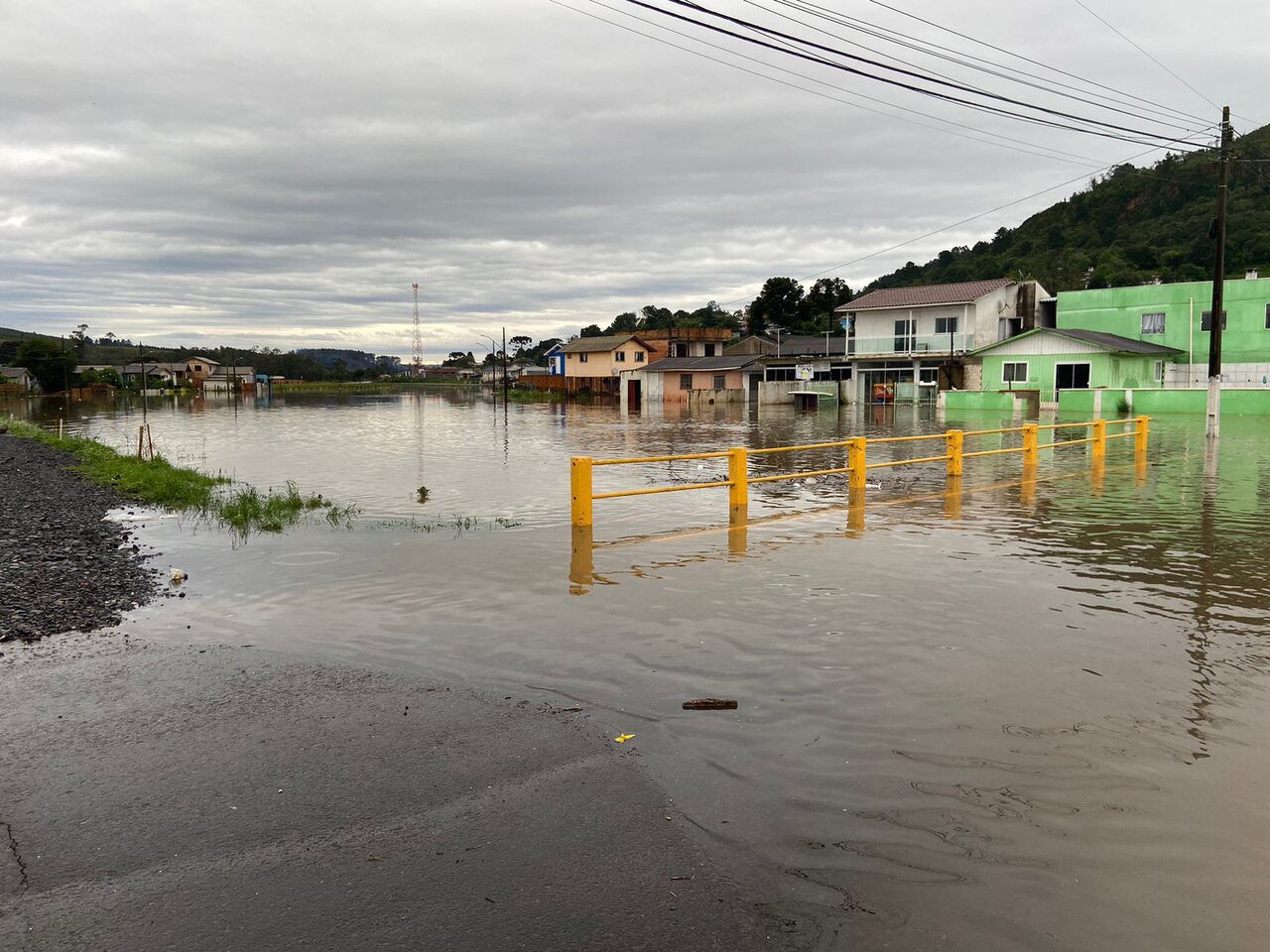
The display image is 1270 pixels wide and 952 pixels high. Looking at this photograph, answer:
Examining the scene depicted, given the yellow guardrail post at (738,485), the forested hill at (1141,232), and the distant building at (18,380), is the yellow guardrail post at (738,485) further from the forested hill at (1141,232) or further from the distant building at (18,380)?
the distant building at (18,380)

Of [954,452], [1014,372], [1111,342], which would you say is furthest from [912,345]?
[954,452]

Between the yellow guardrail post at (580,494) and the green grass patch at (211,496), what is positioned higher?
the yellow guardrail post at (580,494)

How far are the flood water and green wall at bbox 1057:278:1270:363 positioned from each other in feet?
121

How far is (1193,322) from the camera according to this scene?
47.6m

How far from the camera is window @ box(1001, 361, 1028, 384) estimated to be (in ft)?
162

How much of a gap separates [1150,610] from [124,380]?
12286 centimetres

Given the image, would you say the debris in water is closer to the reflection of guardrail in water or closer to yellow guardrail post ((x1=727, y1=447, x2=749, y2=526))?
the reflection of guardrail in water

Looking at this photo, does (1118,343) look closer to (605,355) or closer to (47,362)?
(605,355)

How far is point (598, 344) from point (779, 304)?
2182cm

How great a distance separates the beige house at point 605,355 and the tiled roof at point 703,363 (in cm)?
528

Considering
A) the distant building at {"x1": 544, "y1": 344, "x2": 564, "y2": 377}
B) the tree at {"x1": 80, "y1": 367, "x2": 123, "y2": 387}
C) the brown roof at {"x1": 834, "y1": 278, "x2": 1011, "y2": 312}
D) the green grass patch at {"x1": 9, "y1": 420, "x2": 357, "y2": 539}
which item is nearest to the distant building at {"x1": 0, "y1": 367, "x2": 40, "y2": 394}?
the tree at {"x1": 80, "y1": 367, "x2": 123, "y2": 387}

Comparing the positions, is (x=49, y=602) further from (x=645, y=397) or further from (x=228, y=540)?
(x=645, y=397)

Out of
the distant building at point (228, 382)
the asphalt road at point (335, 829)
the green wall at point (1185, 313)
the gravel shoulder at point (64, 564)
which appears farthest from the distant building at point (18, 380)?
the asphalt road at point (335, 829)

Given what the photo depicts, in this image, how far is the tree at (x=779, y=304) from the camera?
315ft
